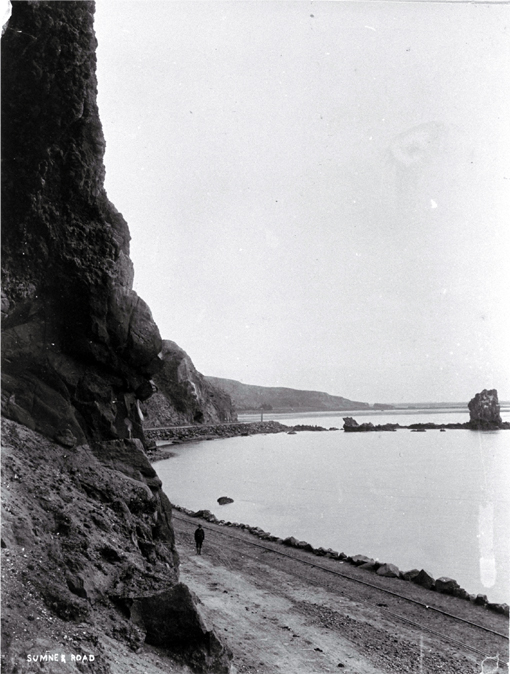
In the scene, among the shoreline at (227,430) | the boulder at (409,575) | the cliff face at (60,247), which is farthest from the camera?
the shoreline at (227,430)

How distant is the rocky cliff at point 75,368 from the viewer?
26.9ft

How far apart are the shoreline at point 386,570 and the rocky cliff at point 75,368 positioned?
11.0 metres

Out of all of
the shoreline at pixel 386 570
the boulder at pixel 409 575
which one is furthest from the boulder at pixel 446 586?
the boulder at pixel 409 575

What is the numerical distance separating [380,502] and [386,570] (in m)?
18.9

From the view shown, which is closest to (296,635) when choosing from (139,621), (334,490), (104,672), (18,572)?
(139,621)

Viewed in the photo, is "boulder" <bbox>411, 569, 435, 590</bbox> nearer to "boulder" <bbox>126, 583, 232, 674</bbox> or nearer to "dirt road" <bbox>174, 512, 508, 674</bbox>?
"dirt road" <bbox>174, 512, 508, 674</bbox>

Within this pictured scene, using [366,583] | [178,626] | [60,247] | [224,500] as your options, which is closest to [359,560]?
[366,583]

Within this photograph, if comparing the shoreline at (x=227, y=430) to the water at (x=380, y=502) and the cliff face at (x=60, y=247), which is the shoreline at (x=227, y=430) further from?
the cliff face at (x=60, y=247)

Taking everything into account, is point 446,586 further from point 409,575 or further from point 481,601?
point 409,575

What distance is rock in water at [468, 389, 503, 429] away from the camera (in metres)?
132

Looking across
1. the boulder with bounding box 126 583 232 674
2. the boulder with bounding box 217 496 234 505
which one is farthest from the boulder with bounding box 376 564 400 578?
the boulder with bounding box 217 496 234 505

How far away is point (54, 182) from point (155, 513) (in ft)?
24.8

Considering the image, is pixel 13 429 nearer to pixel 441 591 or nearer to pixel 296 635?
pixel 296 635

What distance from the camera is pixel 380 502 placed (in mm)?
37125
